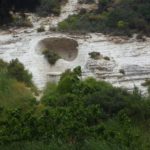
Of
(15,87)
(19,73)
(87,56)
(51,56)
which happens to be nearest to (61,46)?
(87,56)

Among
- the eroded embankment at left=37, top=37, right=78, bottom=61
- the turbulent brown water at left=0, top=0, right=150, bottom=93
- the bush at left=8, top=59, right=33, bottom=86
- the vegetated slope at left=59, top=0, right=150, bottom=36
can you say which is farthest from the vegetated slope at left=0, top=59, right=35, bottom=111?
the vegetated slope at left=59, top=0, right=150, bottom=36

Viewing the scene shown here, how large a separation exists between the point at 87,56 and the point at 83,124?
16499 mm

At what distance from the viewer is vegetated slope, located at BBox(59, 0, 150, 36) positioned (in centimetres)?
3934

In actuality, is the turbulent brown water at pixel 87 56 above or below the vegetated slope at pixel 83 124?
below

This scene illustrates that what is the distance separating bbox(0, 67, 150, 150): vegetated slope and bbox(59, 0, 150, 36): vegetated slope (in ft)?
55.0

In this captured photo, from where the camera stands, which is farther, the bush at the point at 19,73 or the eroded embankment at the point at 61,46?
the eroded embankment at the point at 61,46

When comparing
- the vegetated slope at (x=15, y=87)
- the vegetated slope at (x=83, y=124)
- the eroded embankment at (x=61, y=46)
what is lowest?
the eroded embankment at (x=61, y=46)

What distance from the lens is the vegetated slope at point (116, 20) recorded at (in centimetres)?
3934

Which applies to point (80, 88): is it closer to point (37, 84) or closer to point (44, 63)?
point (37, 84)

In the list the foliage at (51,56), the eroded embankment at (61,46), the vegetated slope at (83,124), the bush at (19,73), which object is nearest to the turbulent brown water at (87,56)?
the eroded embankment at (61,46)

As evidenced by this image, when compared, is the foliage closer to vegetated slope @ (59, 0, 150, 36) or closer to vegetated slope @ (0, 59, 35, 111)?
vegetated slope @ (0, 59, 35, 111)

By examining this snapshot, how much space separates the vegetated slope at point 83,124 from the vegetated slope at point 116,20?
55.0 ft

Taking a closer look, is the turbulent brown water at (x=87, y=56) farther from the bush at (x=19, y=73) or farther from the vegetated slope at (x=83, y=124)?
the vegetated slope at (x=83, y=124)

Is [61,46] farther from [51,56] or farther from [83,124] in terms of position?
[83,124]
